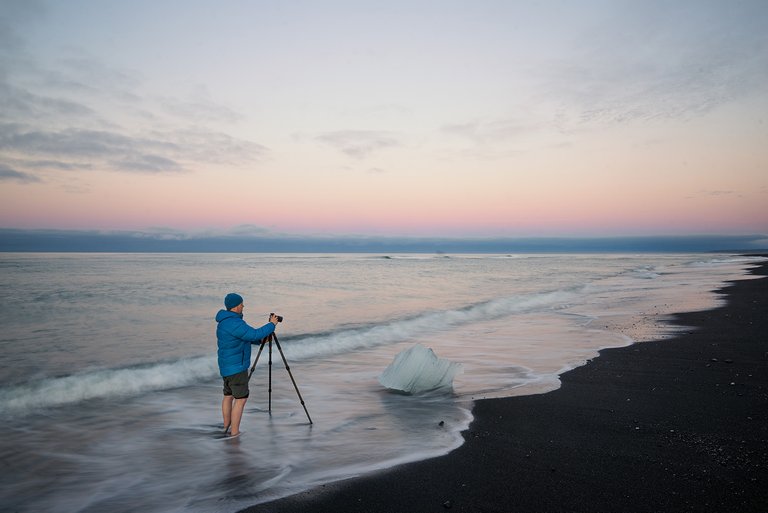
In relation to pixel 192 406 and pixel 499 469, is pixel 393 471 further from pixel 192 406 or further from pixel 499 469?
pixel 192 406

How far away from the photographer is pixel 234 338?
19.8 feet

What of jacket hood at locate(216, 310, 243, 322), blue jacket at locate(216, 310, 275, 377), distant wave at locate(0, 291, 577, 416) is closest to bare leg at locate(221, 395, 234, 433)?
blue jacket at locate(216, 310, 275, 377)

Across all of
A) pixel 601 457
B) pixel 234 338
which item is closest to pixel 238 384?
pixel 234 338

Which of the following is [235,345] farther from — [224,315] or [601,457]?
[601,457]

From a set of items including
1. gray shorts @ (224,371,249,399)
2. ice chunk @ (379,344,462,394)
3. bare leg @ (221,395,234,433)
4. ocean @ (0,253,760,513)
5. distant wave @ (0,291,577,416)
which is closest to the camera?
ocean @ (0,253,760,513)

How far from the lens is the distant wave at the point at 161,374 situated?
28.3ft

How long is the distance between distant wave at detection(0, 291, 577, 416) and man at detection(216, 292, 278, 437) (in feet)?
13.5

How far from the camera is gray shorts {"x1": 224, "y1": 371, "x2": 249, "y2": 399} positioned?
6113 millimetres

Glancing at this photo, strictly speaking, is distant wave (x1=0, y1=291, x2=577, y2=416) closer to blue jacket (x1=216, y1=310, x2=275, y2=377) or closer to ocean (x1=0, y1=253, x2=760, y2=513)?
ocean (x1=0, y1=253, x2=760, y2=513)

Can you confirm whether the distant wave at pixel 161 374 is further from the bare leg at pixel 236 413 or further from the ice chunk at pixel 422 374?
the ice chunk at pixel 422 374

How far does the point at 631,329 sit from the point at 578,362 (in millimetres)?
5192

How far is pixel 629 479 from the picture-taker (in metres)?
4.46

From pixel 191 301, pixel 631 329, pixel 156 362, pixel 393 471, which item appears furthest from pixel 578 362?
pixel 191 301

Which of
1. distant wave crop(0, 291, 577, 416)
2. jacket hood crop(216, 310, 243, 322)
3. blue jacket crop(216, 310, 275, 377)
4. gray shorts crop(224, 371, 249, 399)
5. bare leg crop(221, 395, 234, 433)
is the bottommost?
distant wave crop(0, 291, 577, 416)
